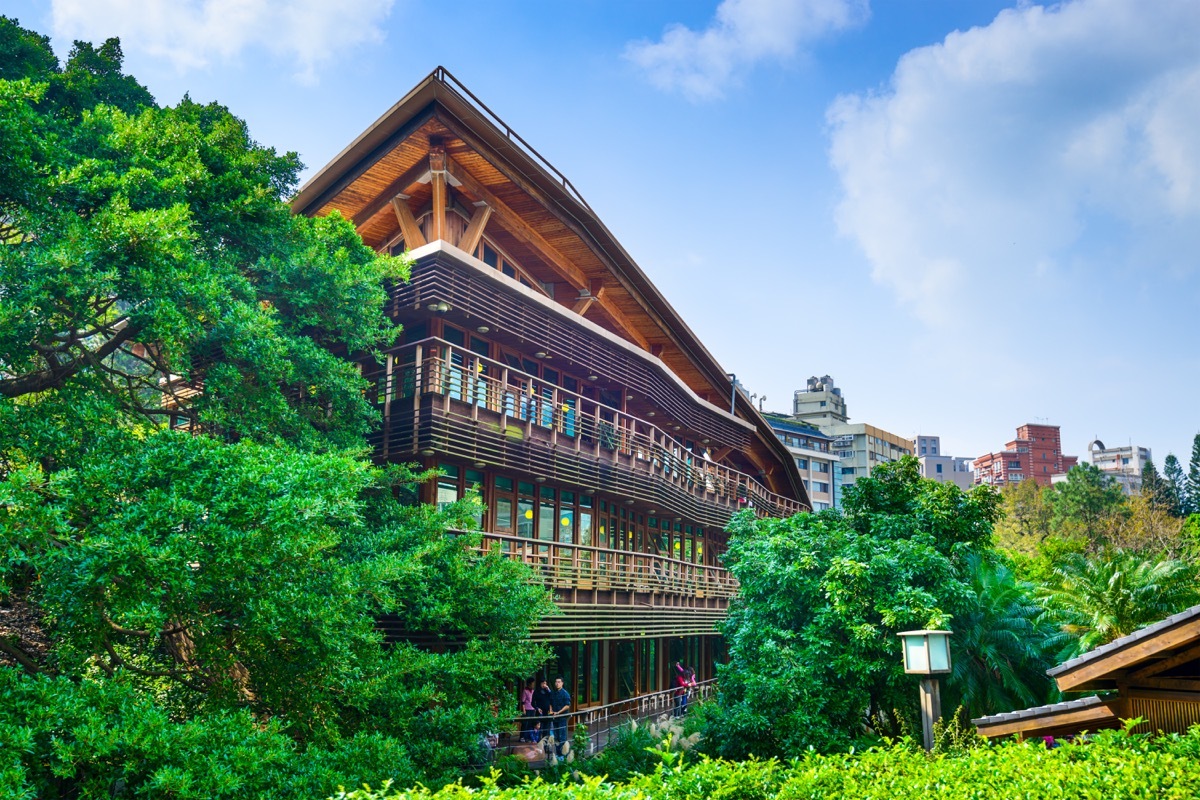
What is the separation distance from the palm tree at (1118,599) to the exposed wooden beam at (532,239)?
14.4 m

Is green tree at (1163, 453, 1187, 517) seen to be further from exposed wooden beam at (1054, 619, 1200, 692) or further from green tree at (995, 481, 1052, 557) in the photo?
exposed wooden beam at (1054, 619, 1200, 692)

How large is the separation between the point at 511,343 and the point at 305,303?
23.6 feet

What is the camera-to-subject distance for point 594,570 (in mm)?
18828

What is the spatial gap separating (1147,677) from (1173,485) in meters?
88.7

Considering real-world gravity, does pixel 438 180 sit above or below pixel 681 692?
above

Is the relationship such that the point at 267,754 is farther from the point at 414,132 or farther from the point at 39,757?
the point at 414,132

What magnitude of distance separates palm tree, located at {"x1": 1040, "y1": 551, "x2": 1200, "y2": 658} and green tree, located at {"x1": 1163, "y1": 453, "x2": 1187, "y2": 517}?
2428 inches

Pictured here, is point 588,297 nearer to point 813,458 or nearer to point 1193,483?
point 813,458

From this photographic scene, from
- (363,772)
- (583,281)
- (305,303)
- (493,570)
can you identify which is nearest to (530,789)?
(363,772)

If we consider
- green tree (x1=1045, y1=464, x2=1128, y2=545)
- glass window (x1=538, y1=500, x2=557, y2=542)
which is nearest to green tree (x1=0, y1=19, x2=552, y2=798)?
glass window (x1=538, y1=500, x2=557, y2=542)

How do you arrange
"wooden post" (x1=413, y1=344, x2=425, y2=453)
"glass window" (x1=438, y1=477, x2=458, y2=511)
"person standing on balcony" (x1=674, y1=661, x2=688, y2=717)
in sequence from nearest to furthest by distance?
"wooden post" (x1=413, y1=344, x2=425, y2=453), "glass window" (x1=438, y1=477, x2=458, y2=511), "person standing on balcony" (x1=674, y1=661, x2=688, y2=717)

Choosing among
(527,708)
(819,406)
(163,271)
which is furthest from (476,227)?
(819,406)

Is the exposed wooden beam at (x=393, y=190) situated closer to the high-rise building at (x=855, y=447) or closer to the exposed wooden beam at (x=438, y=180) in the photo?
the exposed wooden beam at (x=438, y=180)

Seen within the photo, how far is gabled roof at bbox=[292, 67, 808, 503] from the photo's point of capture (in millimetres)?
18641
